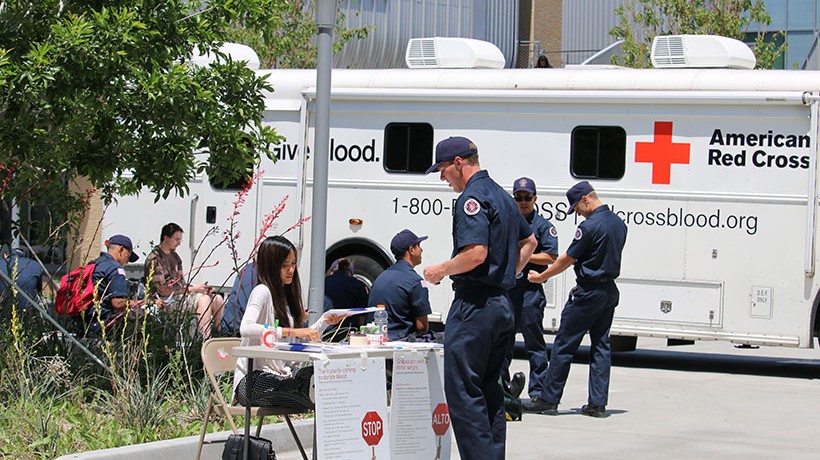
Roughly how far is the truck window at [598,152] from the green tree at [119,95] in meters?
4.88

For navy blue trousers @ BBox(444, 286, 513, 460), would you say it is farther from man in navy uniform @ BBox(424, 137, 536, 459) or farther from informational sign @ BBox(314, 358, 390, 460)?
informational sign @ BBox(314, 358, 390, 460)

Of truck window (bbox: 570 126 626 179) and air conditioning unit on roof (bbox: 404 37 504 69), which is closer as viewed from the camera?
truck window (bbox: 570 126 626 179)

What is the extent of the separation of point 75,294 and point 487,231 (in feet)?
14.8

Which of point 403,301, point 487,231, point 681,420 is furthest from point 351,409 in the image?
point 681,420

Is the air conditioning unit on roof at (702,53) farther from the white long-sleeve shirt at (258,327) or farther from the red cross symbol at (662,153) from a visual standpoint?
the white long-sleeve shirt at (258,327)

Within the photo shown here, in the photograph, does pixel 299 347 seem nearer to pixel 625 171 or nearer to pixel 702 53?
pixel 625 171

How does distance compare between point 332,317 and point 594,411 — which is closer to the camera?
point 332,317

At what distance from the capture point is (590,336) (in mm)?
10891

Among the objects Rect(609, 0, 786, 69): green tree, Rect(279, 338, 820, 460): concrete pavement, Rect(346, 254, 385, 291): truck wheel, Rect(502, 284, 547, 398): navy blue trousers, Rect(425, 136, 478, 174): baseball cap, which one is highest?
Rect(609, 0, 786, 69): green tree

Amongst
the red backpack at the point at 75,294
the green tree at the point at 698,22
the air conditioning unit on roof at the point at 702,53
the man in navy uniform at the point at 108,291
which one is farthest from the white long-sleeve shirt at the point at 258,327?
the green tree at the point at 698,22

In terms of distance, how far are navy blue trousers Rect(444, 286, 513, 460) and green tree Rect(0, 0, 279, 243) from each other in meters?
3.04

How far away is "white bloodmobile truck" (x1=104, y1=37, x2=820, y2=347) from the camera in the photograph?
13594 mm

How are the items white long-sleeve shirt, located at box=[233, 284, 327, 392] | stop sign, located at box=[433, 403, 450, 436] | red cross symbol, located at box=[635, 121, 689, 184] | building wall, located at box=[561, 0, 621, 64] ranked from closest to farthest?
1. white long-sleeve shirt, located at box=[233, 284, 327, 392]
2. stop sign, located at box=[433, 403, 450, 436]
3. red cross symbol, located at box=[635, 121, 689, 184]
4. building wall, located at box=[561, 0, 621, 64]

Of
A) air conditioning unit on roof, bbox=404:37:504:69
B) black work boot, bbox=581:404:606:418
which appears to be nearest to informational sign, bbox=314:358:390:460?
black work boot, bbox=581:404:606:418
